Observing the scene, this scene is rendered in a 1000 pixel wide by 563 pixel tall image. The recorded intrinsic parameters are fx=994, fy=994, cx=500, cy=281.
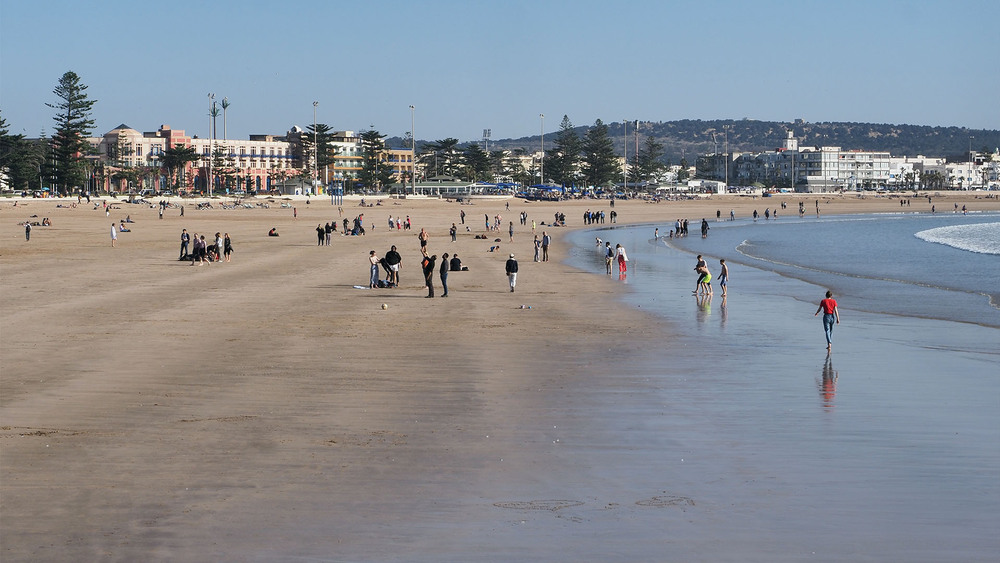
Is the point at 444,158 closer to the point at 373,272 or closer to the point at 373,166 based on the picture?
the point at 373,166

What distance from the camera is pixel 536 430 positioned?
1185 centimetres

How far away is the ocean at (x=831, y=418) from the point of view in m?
8.35

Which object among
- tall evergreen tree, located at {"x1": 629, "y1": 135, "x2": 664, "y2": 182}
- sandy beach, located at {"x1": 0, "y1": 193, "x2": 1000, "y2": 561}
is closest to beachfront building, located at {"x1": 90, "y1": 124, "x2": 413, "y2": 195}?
tall evergreen tree, located at {"x1": 629, "y1": 135, "x2": 664, "y2": 182}

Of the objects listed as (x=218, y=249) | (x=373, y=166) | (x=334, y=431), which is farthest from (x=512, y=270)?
(x=373, y=166)

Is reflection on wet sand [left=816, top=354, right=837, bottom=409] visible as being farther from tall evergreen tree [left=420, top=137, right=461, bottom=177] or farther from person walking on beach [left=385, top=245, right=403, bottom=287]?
tall evergreen tree [left=420, top=137, right=461, bottom=177]

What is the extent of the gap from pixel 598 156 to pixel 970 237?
358ft

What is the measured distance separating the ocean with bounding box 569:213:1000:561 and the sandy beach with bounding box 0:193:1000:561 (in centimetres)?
27

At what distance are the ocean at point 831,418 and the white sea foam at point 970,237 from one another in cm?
2461

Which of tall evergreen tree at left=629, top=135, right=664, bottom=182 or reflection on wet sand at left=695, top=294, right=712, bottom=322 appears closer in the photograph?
reflection on wet sand at left=695, top=294, right=712, bottom=322

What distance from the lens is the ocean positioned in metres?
8.35

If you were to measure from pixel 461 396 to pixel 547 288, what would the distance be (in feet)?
54.2

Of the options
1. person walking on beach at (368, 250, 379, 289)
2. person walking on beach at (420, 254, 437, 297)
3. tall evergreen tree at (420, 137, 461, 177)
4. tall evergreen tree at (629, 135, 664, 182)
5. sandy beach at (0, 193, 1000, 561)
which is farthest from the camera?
tall evergreen tree at (629, 135, 664, 182)

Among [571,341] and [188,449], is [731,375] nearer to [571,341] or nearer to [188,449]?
[571,341]

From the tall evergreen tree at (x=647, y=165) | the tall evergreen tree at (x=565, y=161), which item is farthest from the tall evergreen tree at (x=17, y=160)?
the tall evergreen tree at (x=647, y=165)
